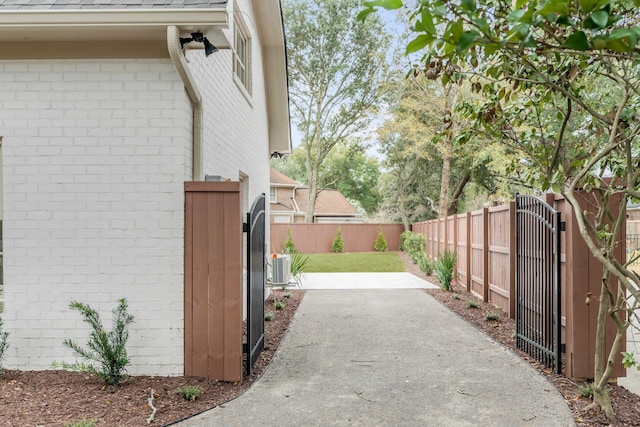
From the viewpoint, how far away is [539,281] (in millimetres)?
5422

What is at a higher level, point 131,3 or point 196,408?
point 131,3

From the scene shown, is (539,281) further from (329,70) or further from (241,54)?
(329,70)

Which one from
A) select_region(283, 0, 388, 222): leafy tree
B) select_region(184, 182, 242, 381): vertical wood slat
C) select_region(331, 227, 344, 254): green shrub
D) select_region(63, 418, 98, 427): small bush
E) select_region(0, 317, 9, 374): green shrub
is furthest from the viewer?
select_region(283, 0, 388, 222): leafy tree

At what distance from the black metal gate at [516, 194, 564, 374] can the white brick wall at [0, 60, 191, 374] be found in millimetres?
3804

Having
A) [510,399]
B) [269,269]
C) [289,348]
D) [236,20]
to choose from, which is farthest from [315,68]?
[510,399]

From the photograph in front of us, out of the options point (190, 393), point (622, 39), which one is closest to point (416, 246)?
point (190, 393)

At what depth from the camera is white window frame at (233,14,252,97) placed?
753 cm

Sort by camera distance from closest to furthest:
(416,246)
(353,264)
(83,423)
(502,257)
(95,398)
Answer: (83,423)
(95,398)
(502,257)
(353,264)
(416,246)

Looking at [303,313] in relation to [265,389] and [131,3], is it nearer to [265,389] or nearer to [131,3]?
[265,389]

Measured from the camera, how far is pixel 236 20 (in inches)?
296

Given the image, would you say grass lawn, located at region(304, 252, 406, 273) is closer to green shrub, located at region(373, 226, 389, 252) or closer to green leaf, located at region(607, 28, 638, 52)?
green shrub, located at region(373, 226, 389, 252)

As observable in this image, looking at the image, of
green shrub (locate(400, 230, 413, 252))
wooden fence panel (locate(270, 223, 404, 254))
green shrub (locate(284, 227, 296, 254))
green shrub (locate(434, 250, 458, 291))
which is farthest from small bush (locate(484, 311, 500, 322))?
wooden fence panel (locate(270, 223, 404, 254))

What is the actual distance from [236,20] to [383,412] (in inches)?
241

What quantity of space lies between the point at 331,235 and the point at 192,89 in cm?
2147
